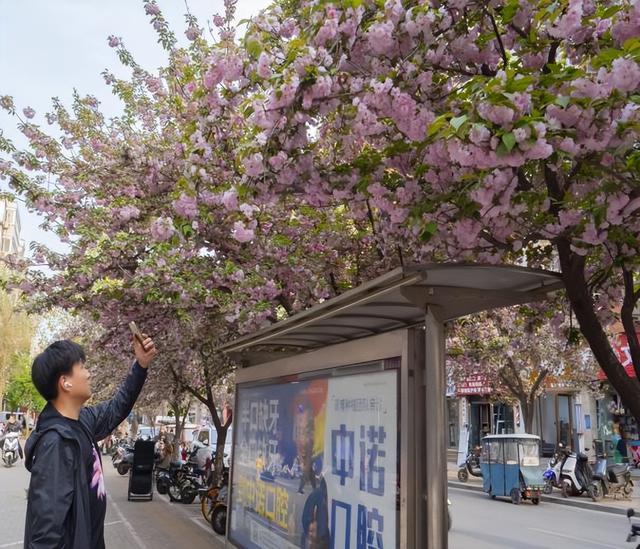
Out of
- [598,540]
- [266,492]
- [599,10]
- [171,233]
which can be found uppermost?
[599,10]

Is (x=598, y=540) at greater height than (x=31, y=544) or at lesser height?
lesser

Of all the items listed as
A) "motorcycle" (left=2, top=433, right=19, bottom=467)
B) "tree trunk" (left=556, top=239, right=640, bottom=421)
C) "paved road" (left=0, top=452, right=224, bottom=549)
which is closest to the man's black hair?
"tree trunk" (left=556, top=239, right=640, bottom=421)

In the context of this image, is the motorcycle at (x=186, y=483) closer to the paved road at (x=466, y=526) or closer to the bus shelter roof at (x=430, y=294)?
the paved road at (x=466, y=526)

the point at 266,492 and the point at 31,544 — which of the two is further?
the point at 266,492

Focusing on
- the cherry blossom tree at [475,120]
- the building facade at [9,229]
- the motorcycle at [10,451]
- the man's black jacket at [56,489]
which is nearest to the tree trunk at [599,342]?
the cherry blossom tree at [475,120]

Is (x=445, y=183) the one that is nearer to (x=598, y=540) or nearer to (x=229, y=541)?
(x=229, y=541)

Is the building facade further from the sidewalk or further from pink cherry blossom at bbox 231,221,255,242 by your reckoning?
pink cherry blossom at bbox 231,221,255,242

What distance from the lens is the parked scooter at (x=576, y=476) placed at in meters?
17.5

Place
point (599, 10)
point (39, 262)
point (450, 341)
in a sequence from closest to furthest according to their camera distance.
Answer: point (599, 10) < point (39, 262) < point (450, 341)

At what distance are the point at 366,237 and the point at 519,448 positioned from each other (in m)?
10.7

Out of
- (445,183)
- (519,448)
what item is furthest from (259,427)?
(519,448)

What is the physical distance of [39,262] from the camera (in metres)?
11.2

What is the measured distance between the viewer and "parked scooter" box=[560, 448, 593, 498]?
1755cm

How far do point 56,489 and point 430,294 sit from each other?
6.68 ft
